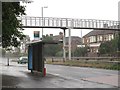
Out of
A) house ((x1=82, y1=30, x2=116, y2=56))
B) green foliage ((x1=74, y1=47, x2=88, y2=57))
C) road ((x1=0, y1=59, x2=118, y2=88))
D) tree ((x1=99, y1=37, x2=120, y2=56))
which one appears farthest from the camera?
house ((x1=82, y1=30, x2=116, y2=56))

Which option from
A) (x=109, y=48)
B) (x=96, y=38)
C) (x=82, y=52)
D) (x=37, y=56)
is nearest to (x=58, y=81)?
(x=37, y=56)

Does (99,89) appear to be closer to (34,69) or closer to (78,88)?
(78,88)

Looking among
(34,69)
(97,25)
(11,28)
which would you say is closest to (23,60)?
(97,25)

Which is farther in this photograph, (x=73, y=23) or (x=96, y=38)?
(x=96, y=38)

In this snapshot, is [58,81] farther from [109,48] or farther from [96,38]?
[96,38]

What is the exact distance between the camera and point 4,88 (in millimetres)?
16141

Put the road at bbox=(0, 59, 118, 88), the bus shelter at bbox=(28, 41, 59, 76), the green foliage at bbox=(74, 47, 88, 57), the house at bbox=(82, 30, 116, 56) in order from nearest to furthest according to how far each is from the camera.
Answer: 1. the road at bbox=(0, 59, 118, 88)
2. the bus shelter at bbox=(28, 41, 59, 76)
3. the green foliage at bbox=(74, 47, 88, 57)
4. the house at bbox=(82, 30, 116, 56)

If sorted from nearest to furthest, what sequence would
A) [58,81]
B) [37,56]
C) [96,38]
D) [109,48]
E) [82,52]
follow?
[58,81]
[37,56]
[109,48]
[82,52]
[96,38]

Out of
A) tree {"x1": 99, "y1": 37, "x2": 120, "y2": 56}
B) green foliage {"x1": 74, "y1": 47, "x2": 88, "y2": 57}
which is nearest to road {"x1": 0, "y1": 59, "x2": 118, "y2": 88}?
tree {"x1": 99, "y1": 37, "x2": 120, "y2": 56}

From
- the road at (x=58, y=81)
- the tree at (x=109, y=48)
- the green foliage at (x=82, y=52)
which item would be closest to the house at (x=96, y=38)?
the green foliage at (x=82, y=52)

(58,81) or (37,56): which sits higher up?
(37,56)

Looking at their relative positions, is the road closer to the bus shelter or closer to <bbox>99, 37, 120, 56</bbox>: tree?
the bus shelter

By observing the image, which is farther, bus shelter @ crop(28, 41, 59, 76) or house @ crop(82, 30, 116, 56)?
house @ crop(82, 30, 116, 56)

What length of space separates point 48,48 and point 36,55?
7575 centimetres
